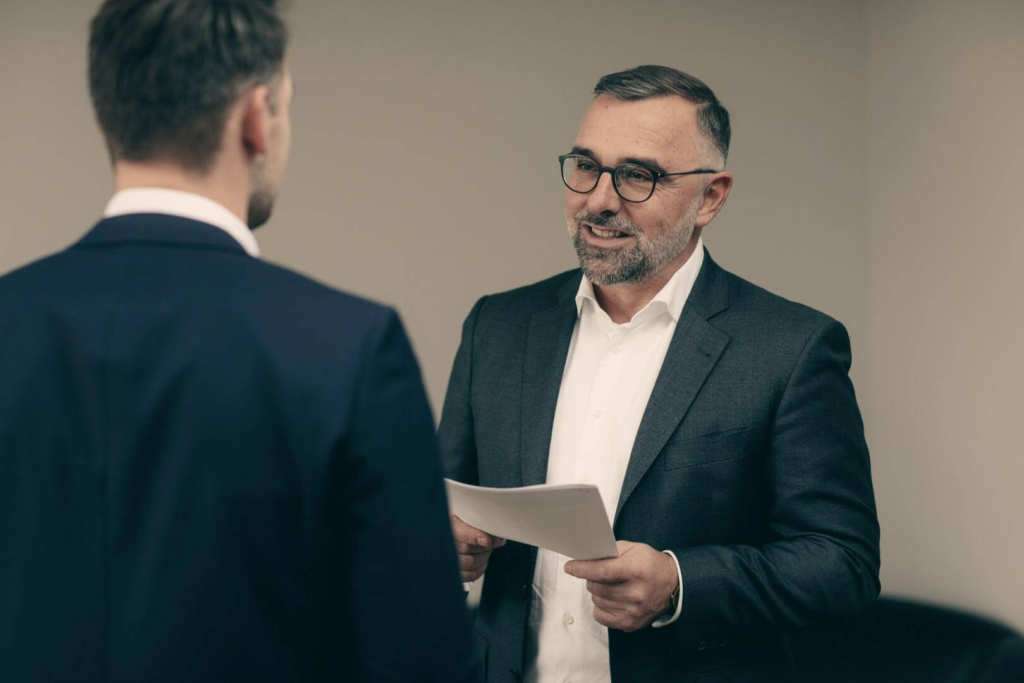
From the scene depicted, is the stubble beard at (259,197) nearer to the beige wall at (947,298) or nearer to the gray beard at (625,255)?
the gray beard at (625,255)

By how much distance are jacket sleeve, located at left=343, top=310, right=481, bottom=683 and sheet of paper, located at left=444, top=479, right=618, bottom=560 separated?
0.45 metres

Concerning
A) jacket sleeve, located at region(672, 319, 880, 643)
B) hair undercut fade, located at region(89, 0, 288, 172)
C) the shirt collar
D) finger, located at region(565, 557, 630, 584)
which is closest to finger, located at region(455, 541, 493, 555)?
finger, located at region(565, 557, 630, 584)

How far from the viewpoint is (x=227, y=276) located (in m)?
0.96

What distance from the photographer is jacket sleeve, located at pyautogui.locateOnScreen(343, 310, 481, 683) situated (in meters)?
0.96

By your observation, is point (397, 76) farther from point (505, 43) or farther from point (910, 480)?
point (910, 480)

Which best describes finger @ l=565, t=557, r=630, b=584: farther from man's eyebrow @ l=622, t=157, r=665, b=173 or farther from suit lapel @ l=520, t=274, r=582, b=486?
man's eyebrow @ l=622, t=157, r=665, b=173

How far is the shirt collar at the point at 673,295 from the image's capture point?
6.52 ft

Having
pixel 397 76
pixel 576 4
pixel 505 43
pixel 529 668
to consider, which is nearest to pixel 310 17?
pixel 397 76

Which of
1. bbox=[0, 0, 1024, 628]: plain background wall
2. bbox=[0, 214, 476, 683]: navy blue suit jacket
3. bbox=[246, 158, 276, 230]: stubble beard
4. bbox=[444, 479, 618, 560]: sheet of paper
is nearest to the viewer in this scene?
bbox=[0, 214, 476, 683]: navy blue suit jacket

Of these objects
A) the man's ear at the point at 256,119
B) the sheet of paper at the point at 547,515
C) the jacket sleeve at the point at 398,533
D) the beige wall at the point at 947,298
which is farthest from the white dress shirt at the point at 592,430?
the man's ear at the point at 256,119

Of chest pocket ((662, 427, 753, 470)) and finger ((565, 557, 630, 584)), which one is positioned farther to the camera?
chest pocket ((662, 427, 753, 470))

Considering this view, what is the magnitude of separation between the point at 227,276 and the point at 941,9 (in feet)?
8.06

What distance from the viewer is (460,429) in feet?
6.91

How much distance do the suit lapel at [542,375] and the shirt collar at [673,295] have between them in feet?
0.23
